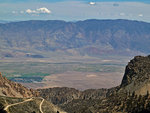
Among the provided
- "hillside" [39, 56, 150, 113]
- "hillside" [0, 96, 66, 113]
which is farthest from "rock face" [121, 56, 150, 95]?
"hillside" [0, 96, 66, 113]

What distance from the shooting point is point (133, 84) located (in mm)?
73938

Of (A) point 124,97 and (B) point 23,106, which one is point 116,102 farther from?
(B) point 23,106

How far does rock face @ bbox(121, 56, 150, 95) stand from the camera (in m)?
68.1

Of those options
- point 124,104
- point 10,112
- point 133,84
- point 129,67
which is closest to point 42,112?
point 10,112

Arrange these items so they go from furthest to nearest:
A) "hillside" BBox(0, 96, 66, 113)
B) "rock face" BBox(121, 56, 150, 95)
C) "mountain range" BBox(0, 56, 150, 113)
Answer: "rock face" BBox(121, 56, 150, 95) → "mountain range" BBox(0, 56, 150, 113) → "hillside" BBox(0, 96, 66, 113)

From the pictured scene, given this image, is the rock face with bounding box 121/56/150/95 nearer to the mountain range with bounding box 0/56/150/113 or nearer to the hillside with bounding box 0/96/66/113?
the mountain range with bounding box 0/56/150/113

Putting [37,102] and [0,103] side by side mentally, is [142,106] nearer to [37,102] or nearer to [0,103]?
[37,102]

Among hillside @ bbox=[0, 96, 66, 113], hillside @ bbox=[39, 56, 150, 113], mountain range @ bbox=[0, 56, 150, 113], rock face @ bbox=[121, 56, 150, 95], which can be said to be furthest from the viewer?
rock face @ bbox=[121, 56, 150, 95]

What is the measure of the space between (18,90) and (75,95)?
35.3 m

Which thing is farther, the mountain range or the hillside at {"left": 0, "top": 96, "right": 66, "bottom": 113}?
the mountain range

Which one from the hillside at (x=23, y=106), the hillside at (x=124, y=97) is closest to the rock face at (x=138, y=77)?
the hillside at (x=124, y=97)

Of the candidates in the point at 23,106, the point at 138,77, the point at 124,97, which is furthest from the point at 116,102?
the point at 138,77

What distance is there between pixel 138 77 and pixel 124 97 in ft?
84.1

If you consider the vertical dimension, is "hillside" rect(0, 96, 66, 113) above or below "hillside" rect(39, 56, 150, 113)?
above
